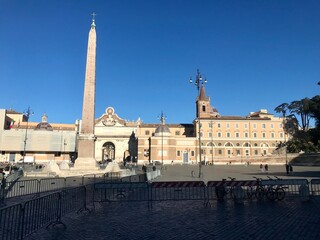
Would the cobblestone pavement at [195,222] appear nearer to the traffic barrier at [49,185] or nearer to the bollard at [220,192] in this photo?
the bollard at [220,192]

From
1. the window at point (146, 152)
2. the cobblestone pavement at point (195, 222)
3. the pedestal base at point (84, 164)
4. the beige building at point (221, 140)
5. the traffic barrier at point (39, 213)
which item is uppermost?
the beige building at point (221, 140)

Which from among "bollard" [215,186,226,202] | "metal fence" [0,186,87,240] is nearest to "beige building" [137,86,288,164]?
"bollard" [215,186,226,202]

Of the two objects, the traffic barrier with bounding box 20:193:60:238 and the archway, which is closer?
the traffic barrier with bounding box 20:193:60:238

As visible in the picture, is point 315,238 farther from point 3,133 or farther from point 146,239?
point 3,133

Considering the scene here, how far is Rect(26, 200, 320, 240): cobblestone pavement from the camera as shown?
20.4ft

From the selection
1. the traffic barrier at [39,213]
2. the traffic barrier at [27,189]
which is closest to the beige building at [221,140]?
the traffic barrier at [27,189]

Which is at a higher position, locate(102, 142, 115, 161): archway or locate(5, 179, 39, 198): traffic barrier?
locate(102, 142, 115, 161): archway

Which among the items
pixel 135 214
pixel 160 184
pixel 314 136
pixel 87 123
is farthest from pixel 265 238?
pixel 314 136

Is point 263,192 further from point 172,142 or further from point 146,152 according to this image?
point 146,152

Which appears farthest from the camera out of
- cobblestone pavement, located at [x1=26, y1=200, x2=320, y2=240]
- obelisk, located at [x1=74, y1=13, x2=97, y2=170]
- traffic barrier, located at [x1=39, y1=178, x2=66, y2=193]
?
obelisk, located at [x1=74, y1=13, x2=97, y2=170]

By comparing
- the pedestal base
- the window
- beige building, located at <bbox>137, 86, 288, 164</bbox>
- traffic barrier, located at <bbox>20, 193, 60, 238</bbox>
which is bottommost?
traffic barrier, located at <bbox>20, 193, 60, 238</bbox>

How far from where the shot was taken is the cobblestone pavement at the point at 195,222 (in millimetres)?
6207

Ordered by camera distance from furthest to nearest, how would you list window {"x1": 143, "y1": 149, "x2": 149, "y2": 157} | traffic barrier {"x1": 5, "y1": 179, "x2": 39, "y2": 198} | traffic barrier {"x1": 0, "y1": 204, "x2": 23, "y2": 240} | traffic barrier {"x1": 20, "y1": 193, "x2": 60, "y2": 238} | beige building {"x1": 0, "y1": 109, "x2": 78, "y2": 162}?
beige building {"x1": 0, "y1": 109, "x2": 78, "y2": 162} < window {"x1": 143, "y1": 149, "x2": 149, "y2": 157} < traffic barrier {"x1": 5, "y1": 179, "x2": 39, "y2": 198} < traffic barrier {"x1": 20, "y1": 193, "x2": 60, "y2": 238} < traffic barrier {"x1": 0, "y1": 204, "x2": 23, "y2": 240}

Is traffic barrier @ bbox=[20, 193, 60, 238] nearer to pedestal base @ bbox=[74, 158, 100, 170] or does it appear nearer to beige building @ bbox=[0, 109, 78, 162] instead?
pedestal base @ bbox=[74, 158, 100, 170]
